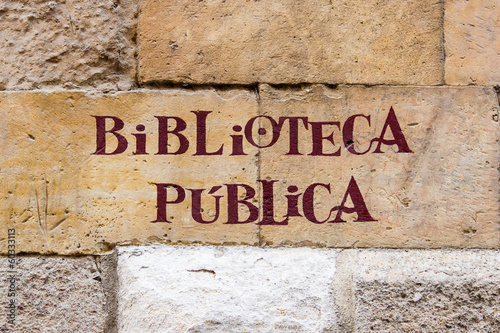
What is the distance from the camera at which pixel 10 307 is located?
147 cm

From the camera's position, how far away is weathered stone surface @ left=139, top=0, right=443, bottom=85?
1.55m

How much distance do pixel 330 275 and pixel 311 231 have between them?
165 millimetres

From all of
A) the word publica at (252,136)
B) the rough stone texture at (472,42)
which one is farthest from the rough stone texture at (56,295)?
the rough stone texture at (472,42)

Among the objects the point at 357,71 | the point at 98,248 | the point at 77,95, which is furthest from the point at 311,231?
the point at 77,95

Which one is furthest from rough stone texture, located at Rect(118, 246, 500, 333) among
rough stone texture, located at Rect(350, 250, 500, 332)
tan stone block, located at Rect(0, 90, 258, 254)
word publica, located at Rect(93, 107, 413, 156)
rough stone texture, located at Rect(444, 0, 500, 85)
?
rough stone texture, located at Rect(444, 0, 500, 85)

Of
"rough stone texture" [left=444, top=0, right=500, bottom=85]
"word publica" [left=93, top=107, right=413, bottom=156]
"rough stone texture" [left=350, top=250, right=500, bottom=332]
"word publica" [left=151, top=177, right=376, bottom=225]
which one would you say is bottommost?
"rough stone texture" [left=350, top=250, right=500, bottom=332]

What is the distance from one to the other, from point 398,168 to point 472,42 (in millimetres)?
554

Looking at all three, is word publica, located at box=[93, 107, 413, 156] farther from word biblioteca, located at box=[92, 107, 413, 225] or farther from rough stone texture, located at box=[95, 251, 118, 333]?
rough stone texture, located at box=[95, 251, 118, 333]

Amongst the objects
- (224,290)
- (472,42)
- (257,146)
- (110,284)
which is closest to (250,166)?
(257,146)

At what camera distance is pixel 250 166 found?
1.52m

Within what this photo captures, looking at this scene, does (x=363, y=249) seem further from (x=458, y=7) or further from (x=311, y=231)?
(x=458, y=7)

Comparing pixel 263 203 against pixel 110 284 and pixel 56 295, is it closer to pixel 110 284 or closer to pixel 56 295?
pixel 110 284

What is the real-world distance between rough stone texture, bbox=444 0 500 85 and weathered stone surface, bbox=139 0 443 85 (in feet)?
0.14

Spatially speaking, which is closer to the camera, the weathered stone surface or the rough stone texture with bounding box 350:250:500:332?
the rough stone texture with bounding box 350:250:500:332
